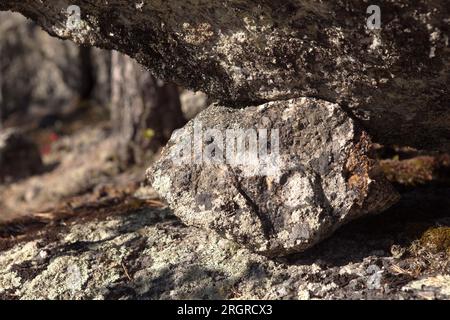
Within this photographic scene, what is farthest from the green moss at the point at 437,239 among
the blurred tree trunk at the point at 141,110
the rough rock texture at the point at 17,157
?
the rough rock texture at the point at 17,157

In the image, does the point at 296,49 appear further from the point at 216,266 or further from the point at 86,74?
the point at 86,74

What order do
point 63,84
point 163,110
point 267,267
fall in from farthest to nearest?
1. point 63,84
2. point 163,110
3. point 267,267

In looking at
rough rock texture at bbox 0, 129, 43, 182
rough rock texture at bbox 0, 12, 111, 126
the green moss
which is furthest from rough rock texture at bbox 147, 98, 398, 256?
rough rock texture at bbox 0, 12, 111, 126

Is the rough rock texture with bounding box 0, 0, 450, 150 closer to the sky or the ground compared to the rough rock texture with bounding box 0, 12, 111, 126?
closer to the ground

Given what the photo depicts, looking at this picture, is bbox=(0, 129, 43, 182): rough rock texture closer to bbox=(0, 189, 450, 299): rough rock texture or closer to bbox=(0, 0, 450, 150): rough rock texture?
bbox=(0, 189, 450, 299): rough rock texture

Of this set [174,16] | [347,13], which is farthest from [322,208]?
[174,16]
